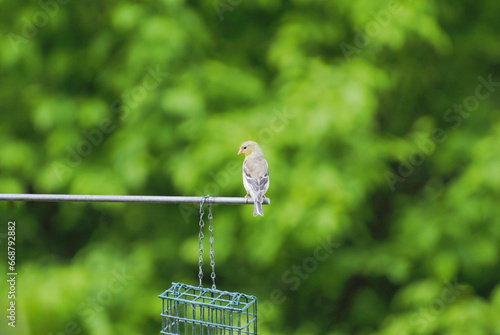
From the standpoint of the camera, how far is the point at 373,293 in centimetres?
649

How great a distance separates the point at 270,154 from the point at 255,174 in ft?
3.44

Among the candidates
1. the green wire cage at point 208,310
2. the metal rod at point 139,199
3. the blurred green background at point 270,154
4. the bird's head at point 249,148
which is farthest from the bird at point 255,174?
the metal rod at point 139,199

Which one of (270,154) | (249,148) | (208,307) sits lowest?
(208,307)

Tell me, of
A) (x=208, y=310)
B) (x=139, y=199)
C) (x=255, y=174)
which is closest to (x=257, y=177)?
(x=255, y=174)

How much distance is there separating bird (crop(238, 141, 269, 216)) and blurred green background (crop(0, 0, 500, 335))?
0.68 metres

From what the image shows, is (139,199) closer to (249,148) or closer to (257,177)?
(257,177)

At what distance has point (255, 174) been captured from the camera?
4.29m

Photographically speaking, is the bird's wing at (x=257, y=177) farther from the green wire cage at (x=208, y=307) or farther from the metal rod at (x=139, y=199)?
the metal rod at (x=139, y=199)

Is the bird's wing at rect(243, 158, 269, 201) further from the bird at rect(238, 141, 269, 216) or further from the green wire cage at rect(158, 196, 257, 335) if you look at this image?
the green wire cage at rect(158, 196, 257, 335)

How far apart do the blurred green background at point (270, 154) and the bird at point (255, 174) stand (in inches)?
26.6

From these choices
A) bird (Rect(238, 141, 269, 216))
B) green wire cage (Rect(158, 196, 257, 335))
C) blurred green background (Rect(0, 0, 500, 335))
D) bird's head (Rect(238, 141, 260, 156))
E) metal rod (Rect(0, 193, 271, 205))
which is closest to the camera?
metal rod (Rect(0, 193, 271, 205))

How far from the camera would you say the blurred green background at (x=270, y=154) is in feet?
17.6

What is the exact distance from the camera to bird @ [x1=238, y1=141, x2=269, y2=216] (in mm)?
4125

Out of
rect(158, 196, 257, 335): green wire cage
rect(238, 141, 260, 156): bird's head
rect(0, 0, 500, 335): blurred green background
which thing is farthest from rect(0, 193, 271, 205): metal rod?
rect(0, 0, 500, 335): blurred green background
